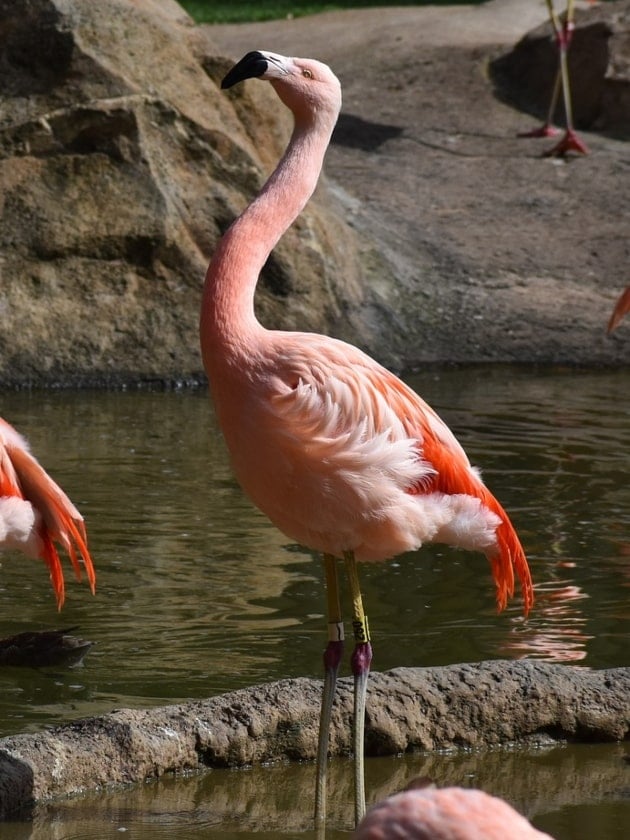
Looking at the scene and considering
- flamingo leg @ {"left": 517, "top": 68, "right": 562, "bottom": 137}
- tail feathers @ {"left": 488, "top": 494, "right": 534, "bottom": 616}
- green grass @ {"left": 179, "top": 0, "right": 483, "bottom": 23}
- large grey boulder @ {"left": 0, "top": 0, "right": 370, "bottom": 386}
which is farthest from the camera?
green grass @ {"left": 179, "top": 0, "right": 483, "bottom": 23}

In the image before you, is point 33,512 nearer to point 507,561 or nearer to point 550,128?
point 507,561

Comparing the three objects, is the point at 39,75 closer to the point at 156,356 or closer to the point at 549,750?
the point at 156,356

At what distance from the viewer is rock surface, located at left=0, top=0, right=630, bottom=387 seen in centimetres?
980

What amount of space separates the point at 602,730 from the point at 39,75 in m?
7.30

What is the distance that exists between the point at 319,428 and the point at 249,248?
1.68 ft

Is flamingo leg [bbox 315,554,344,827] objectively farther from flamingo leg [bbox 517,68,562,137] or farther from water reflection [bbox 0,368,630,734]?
flamingo leg [bbox 517,68,562,137]

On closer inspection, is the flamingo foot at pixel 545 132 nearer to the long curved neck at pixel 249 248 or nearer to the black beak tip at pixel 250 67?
the long curved neck at pixel 249 248

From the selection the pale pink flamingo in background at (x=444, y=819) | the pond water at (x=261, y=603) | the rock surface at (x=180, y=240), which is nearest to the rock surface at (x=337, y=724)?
the pond water at (x=261, y=603)

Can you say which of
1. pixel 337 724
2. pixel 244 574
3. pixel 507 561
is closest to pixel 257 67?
pixel 507 561

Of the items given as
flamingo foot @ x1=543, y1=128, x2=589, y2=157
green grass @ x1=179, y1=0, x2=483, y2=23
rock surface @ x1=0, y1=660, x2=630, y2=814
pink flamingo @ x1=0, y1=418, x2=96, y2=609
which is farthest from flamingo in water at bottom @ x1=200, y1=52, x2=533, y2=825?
green grass @ x1=179, y1=0, x2=483, y2=23

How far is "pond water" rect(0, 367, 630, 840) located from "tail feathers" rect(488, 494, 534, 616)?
1.46 feet

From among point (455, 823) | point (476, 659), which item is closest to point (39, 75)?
point (476, 659)

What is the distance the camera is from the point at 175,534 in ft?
20.5

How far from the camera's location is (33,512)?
4.46 m
